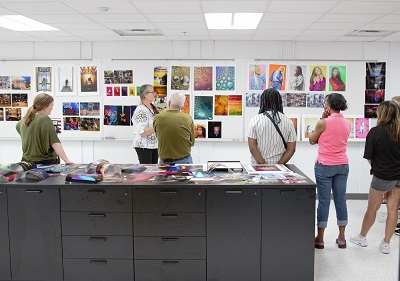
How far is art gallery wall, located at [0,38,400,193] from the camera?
5.90 metres

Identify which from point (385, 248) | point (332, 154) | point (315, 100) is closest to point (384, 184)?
point (332, 154)

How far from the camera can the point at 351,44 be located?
591 centimetres

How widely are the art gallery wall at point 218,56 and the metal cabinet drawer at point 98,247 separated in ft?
10.6

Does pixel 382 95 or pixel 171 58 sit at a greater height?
pixel 171 58

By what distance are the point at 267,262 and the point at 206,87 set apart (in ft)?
11.7

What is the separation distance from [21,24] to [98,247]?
11.0 feet

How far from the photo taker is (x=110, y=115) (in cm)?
605

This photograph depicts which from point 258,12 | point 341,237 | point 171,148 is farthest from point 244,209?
point 258,12

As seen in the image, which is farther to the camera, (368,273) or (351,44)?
(351,44)

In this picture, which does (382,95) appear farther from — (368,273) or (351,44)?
(368,273)

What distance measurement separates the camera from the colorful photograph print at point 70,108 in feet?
20.0

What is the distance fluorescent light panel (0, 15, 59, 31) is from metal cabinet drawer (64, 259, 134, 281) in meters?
3.04

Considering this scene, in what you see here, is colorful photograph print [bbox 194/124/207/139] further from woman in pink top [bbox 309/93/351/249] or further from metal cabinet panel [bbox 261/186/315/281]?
metal cabinet panel [bbox 261/186/315/281]

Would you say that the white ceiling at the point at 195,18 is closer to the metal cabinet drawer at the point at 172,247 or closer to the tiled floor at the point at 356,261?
the metal cabinet drawer at the point at 172,247
